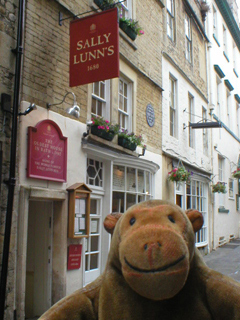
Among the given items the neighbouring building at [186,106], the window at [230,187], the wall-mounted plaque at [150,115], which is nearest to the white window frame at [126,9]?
the neighbouring building at [186,106]

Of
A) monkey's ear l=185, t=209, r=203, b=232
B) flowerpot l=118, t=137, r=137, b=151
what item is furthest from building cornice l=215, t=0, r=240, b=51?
monkey's ear l=185, t=209, r=203, b=232

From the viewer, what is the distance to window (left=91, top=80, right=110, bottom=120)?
834cm

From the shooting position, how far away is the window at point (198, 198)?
13609 mm

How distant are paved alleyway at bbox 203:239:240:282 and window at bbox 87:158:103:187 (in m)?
4.08

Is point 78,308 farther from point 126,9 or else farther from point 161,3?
point 161,3

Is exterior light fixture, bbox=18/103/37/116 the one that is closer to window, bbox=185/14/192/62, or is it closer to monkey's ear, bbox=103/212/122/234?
monkey's ear, bbox=103/212/122/234

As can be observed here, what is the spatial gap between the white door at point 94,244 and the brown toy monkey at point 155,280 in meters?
5.33

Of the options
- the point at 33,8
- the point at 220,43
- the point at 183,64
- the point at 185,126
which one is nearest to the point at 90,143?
the point at 33,8

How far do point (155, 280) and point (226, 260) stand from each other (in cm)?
1102

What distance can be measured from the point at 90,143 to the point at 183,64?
25.7ft

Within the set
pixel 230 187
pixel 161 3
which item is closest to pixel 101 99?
pixel 161 3

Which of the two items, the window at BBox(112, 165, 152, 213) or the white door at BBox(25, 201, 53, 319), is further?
the window at BBox(112, 165, 152, 213)

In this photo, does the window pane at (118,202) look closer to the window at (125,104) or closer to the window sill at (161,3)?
the window at (125,104)

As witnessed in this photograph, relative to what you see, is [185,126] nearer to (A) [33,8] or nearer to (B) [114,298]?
(A) [33,8]
